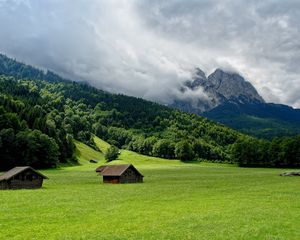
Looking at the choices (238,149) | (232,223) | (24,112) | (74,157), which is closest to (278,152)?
(238,149)

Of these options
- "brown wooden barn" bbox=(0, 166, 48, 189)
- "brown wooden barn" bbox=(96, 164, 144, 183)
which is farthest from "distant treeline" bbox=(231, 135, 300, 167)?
"brown wooden barn" bbox=(0, 166, 48, 189)

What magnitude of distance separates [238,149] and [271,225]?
16386 centimetres

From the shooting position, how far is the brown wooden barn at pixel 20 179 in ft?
246

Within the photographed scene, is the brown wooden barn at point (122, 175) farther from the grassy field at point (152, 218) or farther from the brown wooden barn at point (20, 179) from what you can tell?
the grassy field at point (152, 218)

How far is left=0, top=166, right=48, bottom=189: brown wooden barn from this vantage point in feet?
246

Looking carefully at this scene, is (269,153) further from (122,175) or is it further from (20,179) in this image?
(20,179)

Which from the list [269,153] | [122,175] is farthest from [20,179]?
[269,153]

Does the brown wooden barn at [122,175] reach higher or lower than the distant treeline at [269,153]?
lower

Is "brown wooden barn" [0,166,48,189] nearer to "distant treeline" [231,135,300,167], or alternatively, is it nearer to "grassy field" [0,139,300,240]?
"grassy field" [0,139,300,240]

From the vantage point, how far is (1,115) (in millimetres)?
146375

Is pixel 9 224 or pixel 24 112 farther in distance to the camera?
pixel 24 112

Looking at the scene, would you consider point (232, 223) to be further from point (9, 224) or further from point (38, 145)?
point (38, 145)

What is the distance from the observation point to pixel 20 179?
253 ft

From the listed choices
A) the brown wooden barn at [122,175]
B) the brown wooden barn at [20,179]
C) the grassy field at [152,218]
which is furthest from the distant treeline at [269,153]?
the brown wooden barn at [20,179]
